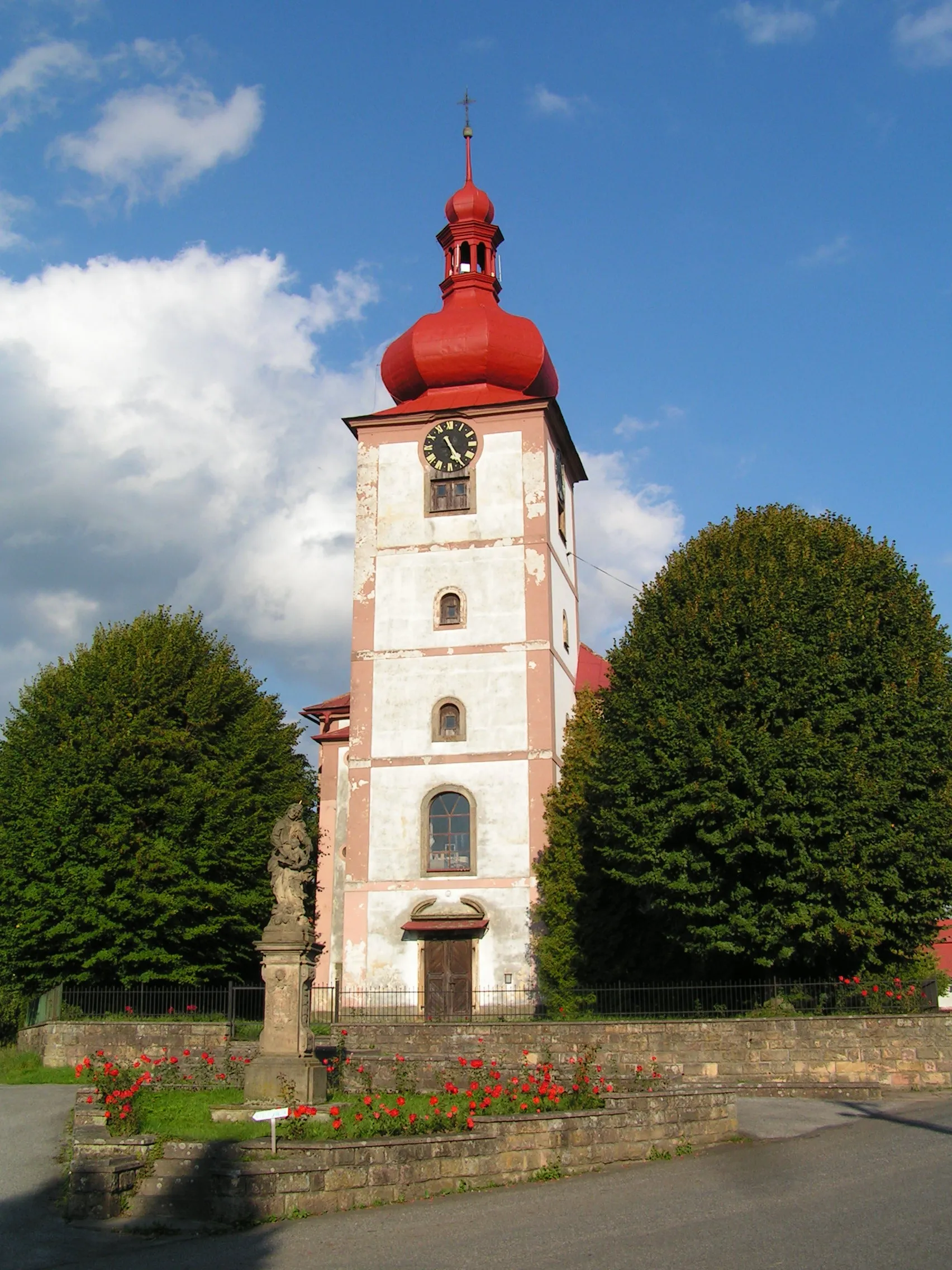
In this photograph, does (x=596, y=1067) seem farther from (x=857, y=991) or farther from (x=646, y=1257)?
(x=646, y=1257)

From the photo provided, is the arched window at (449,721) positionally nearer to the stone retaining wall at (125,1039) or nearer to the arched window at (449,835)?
the arched window at (449,835)

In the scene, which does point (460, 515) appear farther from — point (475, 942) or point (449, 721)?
point (475, 942)

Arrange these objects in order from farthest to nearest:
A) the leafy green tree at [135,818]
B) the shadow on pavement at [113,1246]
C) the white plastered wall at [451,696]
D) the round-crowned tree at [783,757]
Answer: the white plastered wall at [451,696] → the leafy green tree at [135,818] → the round-crowned tree at [783,757] → the shadow on pavement at [113,1246]

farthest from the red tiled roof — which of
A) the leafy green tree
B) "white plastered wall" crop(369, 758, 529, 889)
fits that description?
the leafy green tree

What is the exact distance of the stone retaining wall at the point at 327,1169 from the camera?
400 inches

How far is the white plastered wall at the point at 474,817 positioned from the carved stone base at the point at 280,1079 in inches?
493

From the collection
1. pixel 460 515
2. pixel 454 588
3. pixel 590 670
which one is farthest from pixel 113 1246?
pixel 590 670

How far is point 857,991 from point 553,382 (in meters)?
19.2

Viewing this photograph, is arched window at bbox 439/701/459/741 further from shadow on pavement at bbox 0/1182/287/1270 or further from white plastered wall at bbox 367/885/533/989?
shadow on pavement at bbox 0/1182/287/1270

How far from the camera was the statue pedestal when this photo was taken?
47.3 feet

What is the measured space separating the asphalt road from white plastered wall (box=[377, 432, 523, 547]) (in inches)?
757

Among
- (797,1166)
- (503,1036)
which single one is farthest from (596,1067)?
(797,1166)

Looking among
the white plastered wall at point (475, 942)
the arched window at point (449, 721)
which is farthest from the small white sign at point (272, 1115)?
the arched window at point (449, 721)

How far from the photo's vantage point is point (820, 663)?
2114cm
